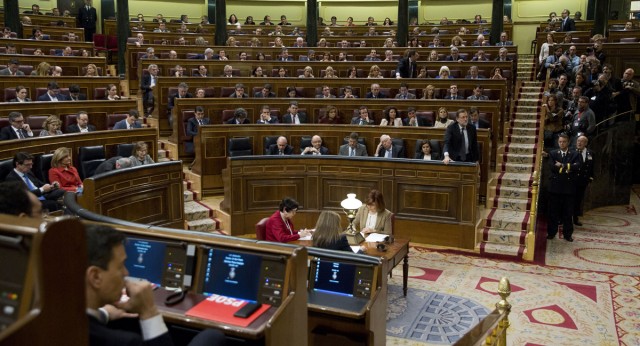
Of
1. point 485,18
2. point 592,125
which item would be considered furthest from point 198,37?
point 485,18

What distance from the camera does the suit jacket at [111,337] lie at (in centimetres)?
190

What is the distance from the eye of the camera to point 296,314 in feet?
8.35

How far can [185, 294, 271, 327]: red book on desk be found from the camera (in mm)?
2391

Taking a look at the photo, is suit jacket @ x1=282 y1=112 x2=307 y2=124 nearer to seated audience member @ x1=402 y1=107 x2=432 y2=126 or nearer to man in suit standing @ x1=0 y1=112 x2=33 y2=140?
seated audience member @ x1=402 y1=107 x2=432 y2=126

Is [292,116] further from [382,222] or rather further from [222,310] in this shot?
[222,310]

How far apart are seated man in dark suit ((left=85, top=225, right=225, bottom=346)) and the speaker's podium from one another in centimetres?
25

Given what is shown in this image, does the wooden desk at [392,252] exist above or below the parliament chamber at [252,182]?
below

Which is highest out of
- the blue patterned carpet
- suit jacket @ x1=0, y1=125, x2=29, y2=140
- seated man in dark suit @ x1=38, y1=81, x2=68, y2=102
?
seated man in dark suit @ x1=38, y1=81, x2=68, y2=102

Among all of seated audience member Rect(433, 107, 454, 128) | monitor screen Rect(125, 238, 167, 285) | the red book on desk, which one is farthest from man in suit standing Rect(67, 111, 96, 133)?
the red book on desk

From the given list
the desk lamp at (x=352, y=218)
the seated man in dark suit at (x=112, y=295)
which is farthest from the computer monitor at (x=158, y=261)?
the desk lamp at (x=352, y=218)

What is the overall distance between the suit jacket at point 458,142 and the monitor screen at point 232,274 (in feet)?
16.4

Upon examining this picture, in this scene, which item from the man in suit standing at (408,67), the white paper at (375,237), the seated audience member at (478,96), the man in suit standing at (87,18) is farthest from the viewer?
the man in suit standing at (87,18)

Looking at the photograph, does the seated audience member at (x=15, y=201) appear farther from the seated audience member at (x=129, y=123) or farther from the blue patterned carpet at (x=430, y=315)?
the seated audience member at (x=129, y=123)

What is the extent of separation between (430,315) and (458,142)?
278 centimetres
